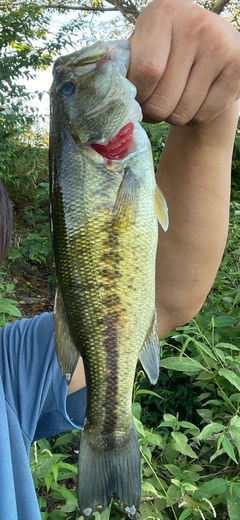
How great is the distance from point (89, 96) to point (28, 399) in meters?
0.88

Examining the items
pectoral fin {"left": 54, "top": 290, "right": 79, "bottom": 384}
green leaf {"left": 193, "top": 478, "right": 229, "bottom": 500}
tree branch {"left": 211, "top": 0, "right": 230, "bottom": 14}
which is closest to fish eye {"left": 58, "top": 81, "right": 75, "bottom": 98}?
pectoral fin {"left": 54, "top": 290, "right": 79, "bottom": 384}

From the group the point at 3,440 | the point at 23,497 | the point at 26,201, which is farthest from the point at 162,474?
the point at 26,201

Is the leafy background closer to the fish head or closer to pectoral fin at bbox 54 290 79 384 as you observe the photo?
pectoral fin at bbox 54 290 79 384

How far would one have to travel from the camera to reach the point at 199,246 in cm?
129

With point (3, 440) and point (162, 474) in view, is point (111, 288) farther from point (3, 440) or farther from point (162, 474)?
point (162, 474)

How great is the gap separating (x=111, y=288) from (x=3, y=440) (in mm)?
547

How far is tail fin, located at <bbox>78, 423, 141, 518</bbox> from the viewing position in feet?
3.56

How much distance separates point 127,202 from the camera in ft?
3.34

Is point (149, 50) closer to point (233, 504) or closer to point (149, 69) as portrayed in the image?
point (149, 69)

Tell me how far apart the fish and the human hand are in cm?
4

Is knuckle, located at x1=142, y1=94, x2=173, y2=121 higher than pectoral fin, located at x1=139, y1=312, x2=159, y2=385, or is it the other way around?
knuckle, located at x1=142, y1=94, x2=173, y2=121

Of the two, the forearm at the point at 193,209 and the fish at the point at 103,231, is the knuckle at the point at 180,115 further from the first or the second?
the forearm at the point at 193,209

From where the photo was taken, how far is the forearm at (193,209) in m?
1.19

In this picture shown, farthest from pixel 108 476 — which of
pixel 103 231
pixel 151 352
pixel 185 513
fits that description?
pixel 185 513
